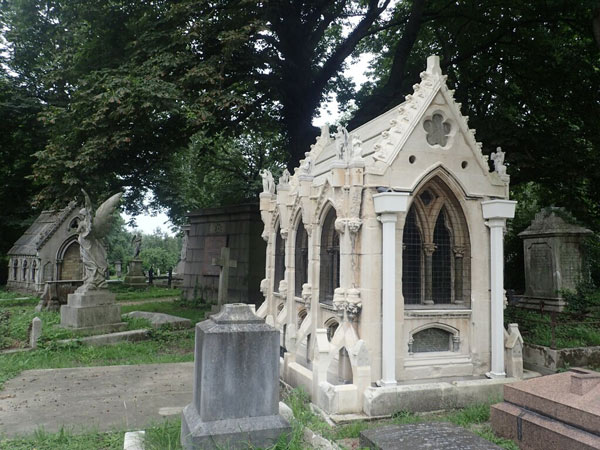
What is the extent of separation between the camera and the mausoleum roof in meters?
25.0

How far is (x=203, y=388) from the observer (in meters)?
4.61

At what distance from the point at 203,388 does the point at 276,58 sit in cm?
1401

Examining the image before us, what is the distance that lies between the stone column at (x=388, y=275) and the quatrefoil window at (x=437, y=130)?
4.86 feet

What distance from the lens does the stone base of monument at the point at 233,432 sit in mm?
4418

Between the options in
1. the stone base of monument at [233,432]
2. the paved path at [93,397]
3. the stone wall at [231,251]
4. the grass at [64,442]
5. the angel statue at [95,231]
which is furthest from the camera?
the stone wall at [231,251]

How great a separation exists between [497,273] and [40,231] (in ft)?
84.3

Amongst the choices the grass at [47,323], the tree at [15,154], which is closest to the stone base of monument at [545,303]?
the grass at [47,323]

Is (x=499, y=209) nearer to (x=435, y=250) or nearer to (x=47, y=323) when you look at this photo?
(x=435, y=250)

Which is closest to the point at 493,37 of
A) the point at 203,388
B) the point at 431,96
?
the point at 431,96

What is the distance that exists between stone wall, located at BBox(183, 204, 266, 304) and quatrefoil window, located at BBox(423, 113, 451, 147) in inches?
455

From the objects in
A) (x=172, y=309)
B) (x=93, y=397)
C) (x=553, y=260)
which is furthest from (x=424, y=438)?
(x=172, y=309)

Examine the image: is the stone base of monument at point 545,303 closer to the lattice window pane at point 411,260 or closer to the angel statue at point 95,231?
the lattice window pane at point 411,260

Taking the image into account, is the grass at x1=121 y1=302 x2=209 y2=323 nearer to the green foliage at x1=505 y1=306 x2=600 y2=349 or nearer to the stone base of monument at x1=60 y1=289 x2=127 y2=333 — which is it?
the stone base of monument at x1=60 y1=289 x2=127 y2=333

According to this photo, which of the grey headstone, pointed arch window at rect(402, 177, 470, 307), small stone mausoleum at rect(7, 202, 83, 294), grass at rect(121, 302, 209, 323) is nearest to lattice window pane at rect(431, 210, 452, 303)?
pointed arch window at rect(402, 177, 470, 307)
